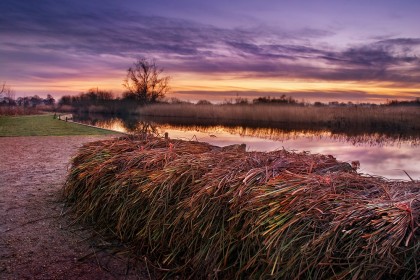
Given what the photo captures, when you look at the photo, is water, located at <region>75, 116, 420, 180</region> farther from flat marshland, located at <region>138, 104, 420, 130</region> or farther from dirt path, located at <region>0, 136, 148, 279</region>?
dirt path, located at <region>0, 136, 148, 279</region>

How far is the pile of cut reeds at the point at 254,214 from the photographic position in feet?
6.81

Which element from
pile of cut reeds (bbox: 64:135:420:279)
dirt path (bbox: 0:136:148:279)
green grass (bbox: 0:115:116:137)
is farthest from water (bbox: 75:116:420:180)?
pile of cut reeds (bbox: 64:135:420:279)

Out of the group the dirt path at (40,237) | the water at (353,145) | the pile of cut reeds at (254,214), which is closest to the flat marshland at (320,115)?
the water at (353,145)

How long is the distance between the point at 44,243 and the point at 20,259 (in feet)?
1.22

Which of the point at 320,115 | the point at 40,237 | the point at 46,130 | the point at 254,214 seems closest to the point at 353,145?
the point at 320,115

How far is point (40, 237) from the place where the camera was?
4.01 m

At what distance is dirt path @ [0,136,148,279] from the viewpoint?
3.29 meters

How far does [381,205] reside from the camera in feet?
7.37

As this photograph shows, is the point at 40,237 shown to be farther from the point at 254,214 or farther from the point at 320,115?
the point at 320,115

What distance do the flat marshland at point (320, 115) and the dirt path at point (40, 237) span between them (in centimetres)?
1774

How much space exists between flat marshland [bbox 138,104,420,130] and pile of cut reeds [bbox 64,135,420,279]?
62.9 ft

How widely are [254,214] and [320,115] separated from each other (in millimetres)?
Answer: 21328

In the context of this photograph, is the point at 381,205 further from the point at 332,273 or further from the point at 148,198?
the point at 148,198

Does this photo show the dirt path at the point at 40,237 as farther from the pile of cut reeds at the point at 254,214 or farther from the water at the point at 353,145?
the water at the point at 353,145
